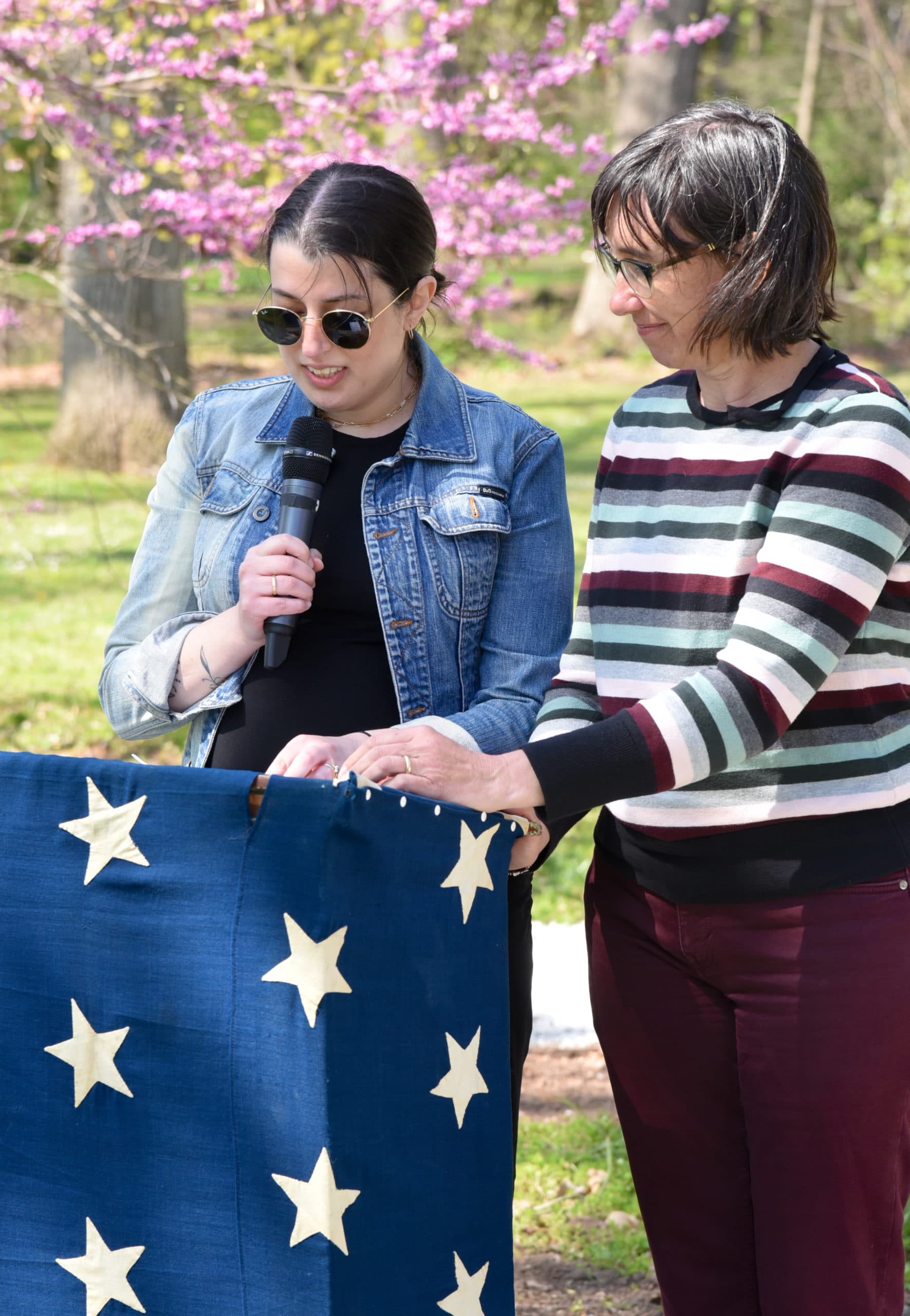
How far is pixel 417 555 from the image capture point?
2449 mm

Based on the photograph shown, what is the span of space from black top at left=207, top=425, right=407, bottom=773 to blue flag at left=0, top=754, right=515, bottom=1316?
1.45 feet

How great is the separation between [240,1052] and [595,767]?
0.60m

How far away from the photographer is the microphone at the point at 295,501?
2236 millimetres

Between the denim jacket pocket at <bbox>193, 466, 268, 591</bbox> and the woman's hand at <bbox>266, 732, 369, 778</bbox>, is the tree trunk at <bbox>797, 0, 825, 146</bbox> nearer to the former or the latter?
the denim jacket pocket at <bbox>193, 466, 268, 591</bbox>

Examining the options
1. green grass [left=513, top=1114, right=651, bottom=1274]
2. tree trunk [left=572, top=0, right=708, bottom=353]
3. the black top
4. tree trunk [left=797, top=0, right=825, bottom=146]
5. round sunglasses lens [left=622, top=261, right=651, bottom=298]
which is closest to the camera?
round sunglasses lens [left=622, top=261, right=651, bottom=298]

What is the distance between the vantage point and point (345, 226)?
233cm

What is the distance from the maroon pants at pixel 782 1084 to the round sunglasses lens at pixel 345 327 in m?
1.00

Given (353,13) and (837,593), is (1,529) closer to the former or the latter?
(353,13)

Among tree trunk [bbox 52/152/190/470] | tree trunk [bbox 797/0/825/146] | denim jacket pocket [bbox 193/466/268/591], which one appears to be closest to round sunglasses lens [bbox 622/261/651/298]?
denim jacket pocket [bbox 193/466/268/591]

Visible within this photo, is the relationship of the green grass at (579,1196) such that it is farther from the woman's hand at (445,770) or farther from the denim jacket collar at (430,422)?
the denim jacket collar at (430,422)

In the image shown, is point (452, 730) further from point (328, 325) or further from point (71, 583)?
point (71, 583)

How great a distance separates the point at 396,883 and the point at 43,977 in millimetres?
503

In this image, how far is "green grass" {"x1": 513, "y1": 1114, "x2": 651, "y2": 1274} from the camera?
3670 millimetres

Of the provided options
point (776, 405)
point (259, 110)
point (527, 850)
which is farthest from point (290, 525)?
point (259, 110)
